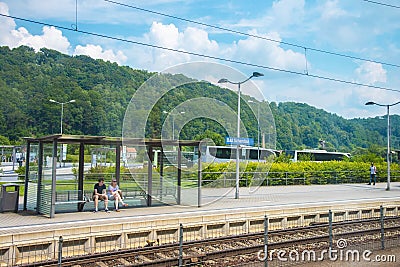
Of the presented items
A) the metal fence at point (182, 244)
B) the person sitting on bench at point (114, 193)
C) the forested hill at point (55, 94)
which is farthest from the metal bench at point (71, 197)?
the forested hill at point (55, 94)

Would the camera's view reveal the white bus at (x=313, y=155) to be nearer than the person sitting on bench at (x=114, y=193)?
No

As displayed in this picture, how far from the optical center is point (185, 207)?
51.7 ft

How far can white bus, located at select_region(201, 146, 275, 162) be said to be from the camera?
19.7m

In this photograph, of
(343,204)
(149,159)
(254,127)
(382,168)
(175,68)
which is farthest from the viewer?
(382,168)

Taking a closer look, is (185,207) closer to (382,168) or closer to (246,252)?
(246,252)

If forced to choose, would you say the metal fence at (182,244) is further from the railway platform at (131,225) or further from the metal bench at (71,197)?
the metal bench at (71,197)

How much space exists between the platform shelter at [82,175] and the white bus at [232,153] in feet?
5.01

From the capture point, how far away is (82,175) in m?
14.2

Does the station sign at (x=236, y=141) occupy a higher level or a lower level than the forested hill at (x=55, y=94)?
lower

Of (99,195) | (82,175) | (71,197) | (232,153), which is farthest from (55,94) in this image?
(99,195)

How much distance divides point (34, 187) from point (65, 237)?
4.27m

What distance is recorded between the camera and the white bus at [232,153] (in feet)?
64.6

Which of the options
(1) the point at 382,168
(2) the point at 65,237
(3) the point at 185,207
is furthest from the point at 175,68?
(1) the point at 382,168

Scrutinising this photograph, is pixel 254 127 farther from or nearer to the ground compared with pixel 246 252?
farther from the ground
